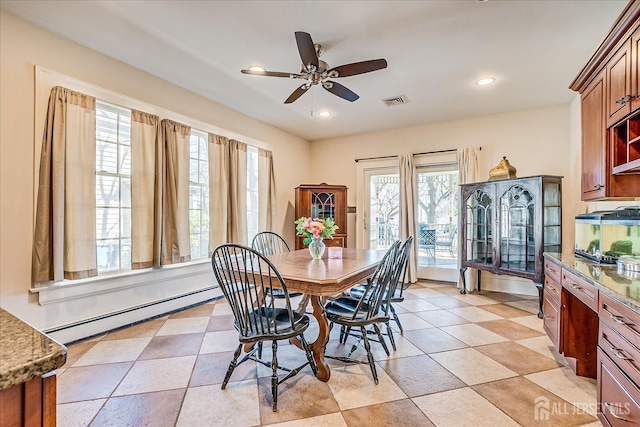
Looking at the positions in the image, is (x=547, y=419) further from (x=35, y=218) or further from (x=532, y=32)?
(x=35, y=218)

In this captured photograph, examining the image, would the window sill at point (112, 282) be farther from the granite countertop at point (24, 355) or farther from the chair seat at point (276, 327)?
the granite countertop at point (24, 355)

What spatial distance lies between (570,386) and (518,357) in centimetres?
41

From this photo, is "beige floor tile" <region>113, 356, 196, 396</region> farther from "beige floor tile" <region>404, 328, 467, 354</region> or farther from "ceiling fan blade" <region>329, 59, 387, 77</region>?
"ceiling fan blade" <region>329, 59, 387, 77</region>

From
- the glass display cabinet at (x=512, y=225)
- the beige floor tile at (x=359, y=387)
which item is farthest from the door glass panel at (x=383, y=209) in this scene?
the beige floor tile at (x=359, y=387)

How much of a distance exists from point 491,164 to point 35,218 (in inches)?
209

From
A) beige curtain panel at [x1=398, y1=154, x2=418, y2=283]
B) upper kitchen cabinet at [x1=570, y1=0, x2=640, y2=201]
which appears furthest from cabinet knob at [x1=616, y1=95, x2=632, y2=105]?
beige curtain panel at [x1=398, y1=154, x2=418, y2=283]

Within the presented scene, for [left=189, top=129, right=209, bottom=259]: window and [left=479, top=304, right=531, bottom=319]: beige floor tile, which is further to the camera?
[left=189, top=129, right=209, bottom=259]: window

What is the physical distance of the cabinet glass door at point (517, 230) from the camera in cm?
368

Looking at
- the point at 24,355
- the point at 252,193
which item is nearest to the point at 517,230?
the point at 252,193

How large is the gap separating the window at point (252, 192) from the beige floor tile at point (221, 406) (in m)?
2.69

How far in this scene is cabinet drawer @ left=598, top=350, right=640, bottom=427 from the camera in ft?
4.25

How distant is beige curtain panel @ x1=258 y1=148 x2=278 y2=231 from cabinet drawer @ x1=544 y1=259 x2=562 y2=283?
3.56 m

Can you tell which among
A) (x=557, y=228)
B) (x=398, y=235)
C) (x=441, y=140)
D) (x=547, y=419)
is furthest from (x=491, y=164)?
(x=547, y=419)

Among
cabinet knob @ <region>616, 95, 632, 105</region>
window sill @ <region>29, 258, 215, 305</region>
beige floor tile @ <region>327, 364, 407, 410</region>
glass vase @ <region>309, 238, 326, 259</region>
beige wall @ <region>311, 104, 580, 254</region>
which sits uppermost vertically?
beige wall @ <region>311, 104, 580, 254</region>
